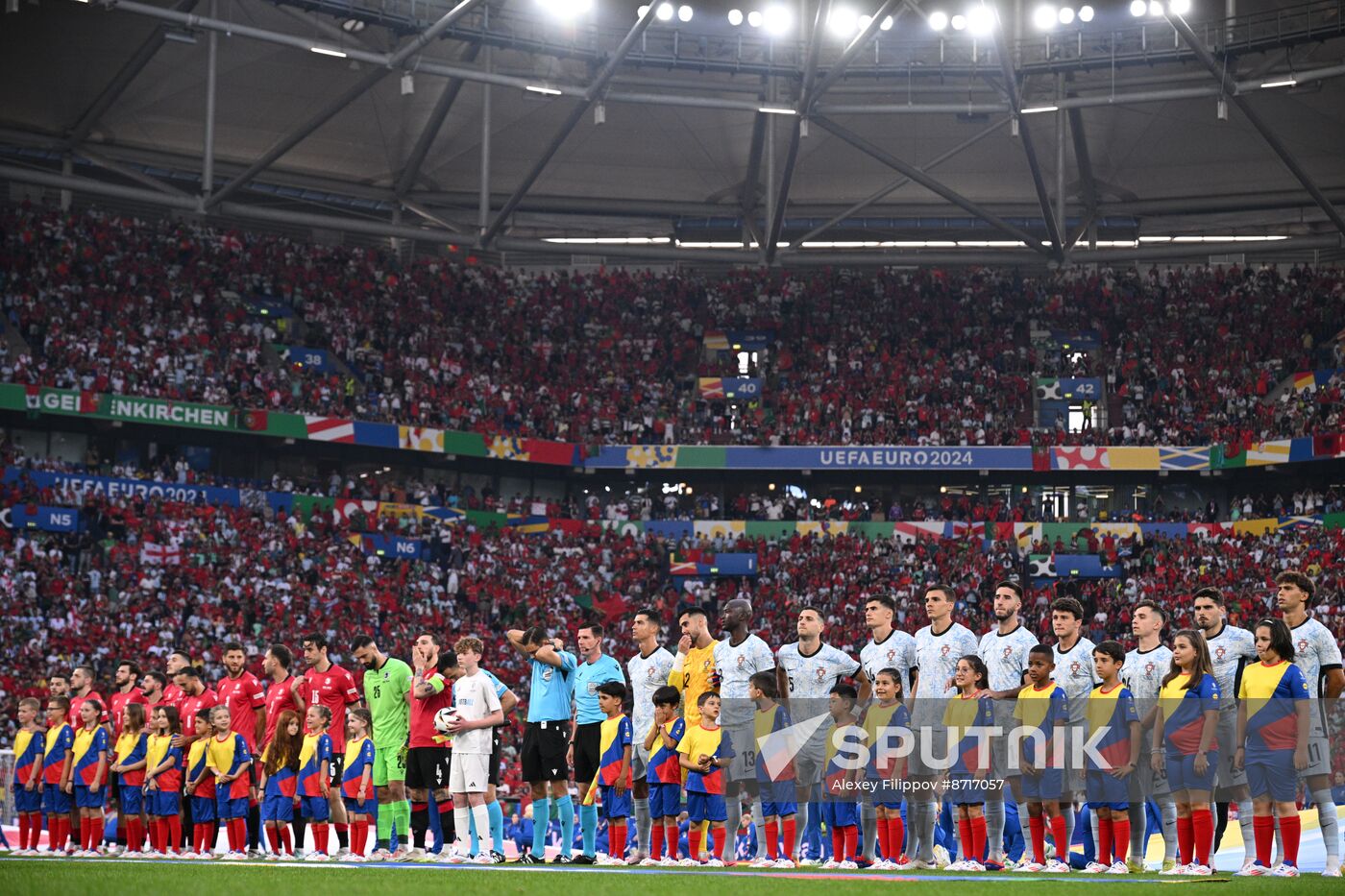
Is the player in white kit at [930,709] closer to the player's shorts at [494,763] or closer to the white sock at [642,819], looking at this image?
the white sock at [642,819]

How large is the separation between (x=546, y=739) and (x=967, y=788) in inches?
150

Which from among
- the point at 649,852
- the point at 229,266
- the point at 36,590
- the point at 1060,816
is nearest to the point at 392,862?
the point at 649,852

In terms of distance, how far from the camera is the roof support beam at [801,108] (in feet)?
110

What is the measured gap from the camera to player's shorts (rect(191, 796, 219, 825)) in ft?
52.4

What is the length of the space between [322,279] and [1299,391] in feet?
94.0

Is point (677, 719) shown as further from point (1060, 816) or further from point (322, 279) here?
point (322, 279)

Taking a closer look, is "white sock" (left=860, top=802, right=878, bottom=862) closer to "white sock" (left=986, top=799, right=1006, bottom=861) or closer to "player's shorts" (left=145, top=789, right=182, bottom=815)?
"white sock" (left=986, top=799, right=1006, bottom=861)

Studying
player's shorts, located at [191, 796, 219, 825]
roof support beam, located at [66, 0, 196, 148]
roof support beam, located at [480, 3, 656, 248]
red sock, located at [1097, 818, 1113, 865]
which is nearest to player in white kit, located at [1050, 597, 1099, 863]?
red sock, located at [1097, 818, 1113, 865]

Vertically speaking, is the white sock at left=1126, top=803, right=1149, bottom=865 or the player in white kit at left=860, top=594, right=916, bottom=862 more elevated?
the player in white kit at left=860, top=594, right=916, bottom=862

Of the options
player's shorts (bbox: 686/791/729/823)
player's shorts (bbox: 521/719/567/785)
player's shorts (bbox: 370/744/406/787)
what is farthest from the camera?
player's shorts (bbox: 370/744/406/787)

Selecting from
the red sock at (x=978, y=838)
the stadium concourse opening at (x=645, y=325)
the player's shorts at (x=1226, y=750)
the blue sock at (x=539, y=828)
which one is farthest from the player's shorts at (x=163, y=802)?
the player's shorts at (x=1226, y=750)

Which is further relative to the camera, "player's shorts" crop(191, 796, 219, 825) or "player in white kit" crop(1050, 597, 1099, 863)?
"player's shorts" crop(191, 796, 219, 825)

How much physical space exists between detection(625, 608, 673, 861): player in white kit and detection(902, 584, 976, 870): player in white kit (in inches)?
94.0

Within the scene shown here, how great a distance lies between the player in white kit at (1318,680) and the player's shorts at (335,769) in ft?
27.8
